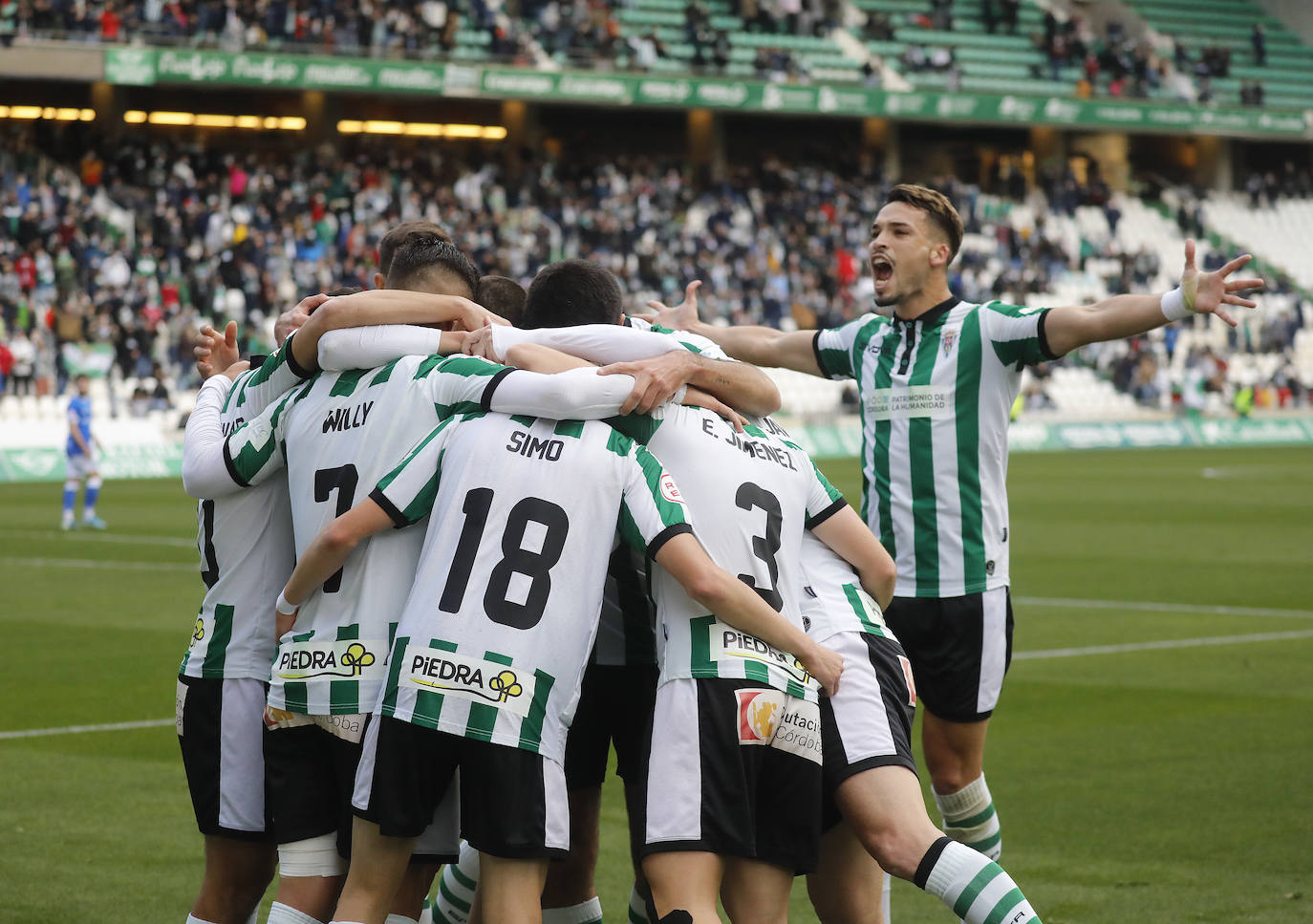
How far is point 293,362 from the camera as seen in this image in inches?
179

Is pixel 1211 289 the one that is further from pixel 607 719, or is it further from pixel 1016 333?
pixel 607 719

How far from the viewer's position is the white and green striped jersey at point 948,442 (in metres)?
6.10

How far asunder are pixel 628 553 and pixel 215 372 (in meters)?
1.68

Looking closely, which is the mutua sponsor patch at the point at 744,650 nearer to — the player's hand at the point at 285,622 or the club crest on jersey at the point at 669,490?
the club crest on jersey at the point at 669,490

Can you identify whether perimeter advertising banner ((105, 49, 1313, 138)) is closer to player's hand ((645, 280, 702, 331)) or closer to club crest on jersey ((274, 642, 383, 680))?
player's hand ((645, 280, 702, 331))

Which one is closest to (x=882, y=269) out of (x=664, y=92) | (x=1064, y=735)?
(x=1064, y=735)

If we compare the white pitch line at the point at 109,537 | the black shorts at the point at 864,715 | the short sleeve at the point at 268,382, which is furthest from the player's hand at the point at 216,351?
the white pitch line at the point at 109,537

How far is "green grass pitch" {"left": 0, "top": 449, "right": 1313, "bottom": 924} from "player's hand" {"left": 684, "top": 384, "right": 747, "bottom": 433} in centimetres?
249

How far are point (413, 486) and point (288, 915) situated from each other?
116cm

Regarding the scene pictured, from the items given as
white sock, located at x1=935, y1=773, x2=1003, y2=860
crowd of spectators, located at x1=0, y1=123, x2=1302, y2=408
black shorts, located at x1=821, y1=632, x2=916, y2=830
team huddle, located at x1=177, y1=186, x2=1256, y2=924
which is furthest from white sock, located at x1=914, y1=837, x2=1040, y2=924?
crowd of spectators, located at x1=0, y1=123, x2=1302, y2=408

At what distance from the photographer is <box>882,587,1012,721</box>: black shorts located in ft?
19.6

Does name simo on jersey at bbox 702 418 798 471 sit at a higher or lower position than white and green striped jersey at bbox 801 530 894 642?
higher

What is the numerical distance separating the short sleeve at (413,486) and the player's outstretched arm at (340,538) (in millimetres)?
25

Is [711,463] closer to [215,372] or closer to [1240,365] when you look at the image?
[215,372]
